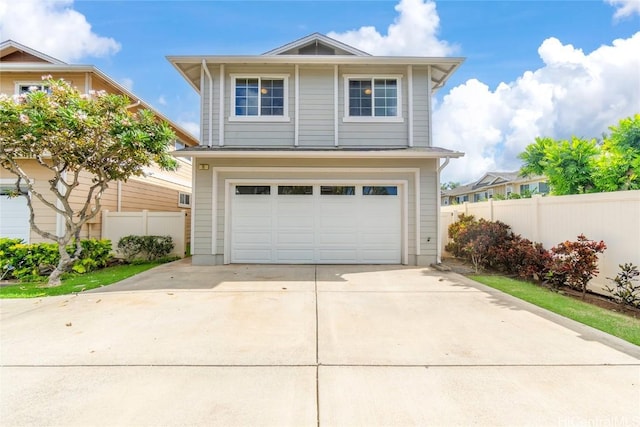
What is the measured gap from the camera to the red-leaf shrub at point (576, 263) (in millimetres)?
5656

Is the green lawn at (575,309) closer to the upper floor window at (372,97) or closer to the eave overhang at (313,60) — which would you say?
the upper floor window at (372,97)

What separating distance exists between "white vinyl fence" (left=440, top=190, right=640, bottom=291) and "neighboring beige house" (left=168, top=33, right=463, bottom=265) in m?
2.27

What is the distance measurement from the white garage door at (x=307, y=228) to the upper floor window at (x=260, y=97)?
2.25 m

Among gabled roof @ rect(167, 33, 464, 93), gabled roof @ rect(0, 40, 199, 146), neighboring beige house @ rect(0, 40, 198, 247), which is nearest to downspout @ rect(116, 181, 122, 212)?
neighboring beige house @ rect(0, 40, 198, 247)

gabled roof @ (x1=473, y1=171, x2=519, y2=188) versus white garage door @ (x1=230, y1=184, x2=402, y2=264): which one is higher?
gabled roof @ (x1=473, y1=171, x2=519, y2=188)

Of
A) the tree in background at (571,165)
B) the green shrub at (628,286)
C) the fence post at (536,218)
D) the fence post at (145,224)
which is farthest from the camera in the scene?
the fence post at (145,224)

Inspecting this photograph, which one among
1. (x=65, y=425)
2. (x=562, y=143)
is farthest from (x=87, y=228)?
(x=562, y=143)

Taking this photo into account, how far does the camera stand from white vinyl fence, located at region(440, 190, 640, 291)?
5.36 metres

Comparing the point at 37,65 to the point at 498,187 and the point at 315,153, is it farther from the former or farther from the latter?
the point at 498,187

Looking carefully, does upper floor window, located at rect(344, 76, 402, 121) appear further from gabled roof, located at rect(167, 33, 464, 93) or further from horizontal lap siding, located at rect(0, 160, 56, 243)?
horizontal lap siding, located at rect(0, 160, 56, 243)

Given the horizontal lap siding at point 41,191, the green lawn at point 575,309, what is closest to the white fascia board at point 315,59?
the horizontal lap siding at point 41,191

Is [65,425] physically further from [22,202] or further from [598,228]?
[22,202]

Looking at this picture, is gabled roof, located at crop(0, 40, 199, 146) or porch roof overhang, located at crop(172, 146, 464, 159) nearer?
porch roof overhang, located at crop(172, 146, 464, 159)

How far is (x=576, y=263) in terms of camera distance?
5.78 m
